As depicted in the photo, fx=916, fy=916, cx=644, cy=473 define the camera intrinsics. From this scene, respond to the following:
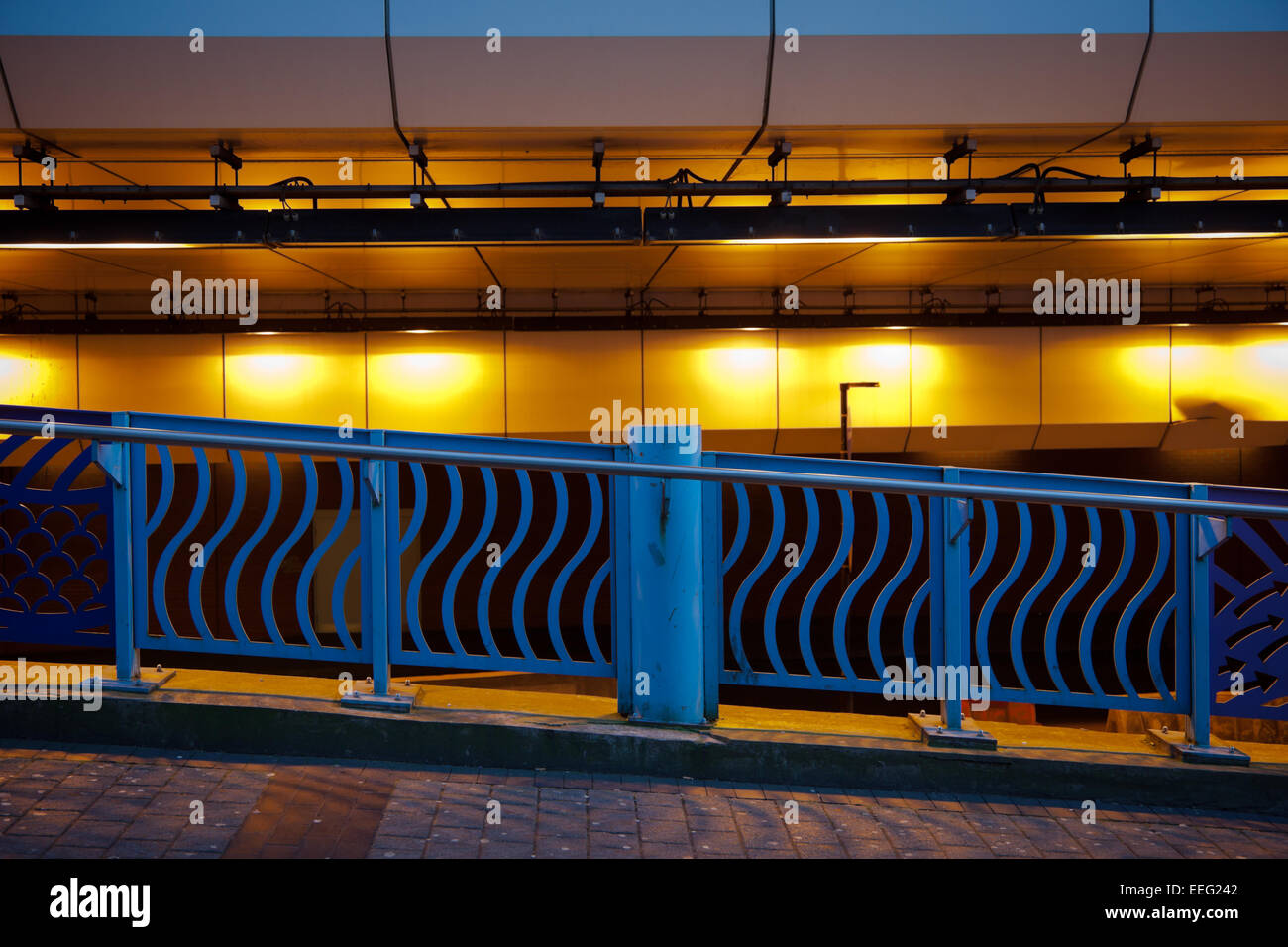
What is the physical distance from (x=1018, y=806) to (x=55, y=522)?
9.72 m

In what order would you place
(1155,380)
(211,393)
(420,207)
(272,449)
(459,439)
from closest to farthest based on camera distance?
(272,449) < (459,439) < (420,207) < (211,393) < (1155,380)

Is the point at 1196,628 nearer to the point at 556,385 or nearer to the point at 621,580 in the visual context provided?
the point at 621,580

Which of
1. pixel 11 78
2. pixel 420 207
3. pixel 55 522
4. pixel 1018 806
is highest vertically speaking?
pixel 11 78

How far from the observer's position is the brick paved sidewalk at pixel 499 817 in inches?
106

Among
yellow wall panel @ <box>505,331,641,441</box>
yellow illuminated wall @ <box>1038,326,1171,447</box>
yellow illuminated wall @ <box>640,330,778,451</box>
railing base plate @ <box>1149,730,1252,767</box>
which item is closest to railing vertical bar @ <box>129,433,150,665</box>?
railing base plate @ <box>1149,730,1252,767</box>

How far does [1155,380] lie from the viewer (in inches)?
388

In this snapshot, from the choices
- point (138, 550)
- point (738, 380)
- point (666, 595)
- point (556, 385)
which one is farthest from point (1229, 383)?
point (138, 550)

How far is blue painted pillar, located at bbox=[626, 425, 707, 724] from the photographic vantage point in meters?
3.54

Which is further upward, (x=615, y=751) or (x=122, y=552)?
(x=122, y=552)

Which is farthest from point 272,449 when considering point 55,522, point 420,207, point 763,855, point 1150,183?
point 55,522

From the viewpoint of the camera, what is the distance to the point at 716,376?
945 cm

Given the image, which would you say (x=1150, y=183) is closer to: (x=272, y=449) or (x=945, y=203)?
(x=945, y=203)

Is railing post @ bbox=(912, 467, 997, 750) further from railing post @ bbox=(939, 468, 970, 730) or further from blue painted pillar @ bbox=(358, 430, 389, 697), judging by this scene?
blue painted pillar @ bbox=(358, 430, 389, 697)

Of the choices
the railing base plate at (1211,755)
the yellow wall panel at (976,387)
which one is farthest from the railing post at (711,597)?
the yellow wall panel at (976,387)
